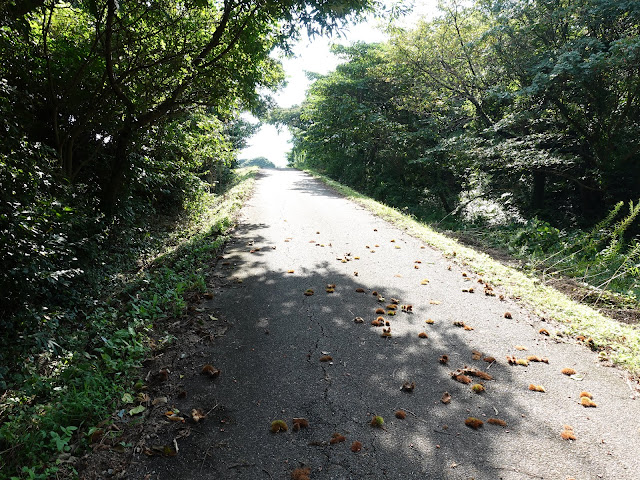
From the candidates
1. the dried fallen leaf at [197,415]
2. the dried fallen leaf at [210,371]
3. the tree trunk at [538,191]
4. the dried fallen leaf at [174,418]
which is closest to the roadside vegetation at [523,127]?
the tree trunk at [538,191]

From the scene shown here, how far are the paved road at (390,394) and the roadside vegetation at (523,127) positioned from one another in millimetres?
3094

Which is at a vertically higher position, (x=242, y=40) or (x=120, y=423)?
(x=242, y=40)

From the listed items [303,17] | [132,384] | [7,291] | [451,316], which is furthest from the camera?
[303,17]

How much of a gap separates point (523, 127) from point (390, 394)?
1120 centimetres

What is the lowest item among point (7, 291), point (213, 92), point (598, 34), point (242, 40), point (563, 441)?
point (563, 441)

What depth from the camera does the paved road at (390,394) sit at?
2.21 m

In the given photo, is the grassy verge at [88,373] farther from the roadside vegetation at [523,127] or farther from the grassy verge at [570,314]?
the roadside vegetation at [523,127]

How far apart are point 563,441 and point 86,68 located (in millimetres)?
6979

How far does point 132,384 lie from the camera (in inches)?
114

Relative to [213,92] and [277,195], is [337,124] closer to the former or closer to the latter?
[277,195]

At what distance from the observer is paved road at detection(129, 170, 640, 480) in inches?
87.2

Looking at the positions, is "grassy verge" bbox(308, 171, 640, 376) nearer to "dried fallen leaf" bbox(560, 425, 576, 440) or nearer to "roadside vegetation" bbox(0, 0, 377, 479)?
"dried fallen leaf" bbox(560, 425, 576, 440)

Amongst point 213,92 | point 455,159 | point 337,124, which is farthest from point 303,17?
point 337,124

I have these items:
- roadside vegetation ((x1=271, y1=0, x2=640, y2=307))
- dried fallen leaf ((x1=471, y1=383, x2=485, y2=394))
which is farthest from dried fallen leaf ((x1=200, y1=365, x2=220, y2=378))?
roadside vegetation ((x1=271, y1=0, x2=640, y2=307))
